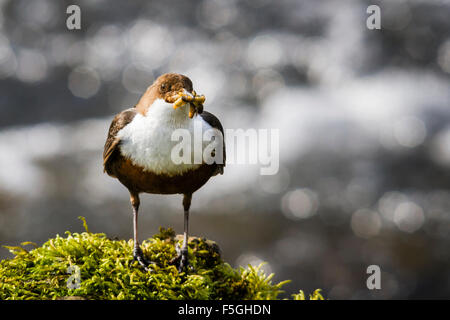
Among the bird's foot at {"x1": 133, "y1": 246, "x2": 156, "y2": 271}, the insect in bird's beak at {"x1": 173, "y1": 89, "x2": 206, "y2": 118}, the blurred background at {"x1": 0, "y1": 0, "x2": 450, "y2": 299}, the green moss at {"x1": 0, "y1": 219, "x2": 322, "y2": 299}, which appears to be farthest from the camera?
the blurred background at {"x1": 0, "y1": 0, "x2": 450, "y2": 299}

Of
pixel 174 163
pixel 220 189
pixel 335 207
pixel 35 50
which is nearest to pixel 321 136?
pixel 335 207

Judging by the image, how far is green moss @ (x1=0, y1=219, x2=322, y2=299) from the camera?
262 centimetres

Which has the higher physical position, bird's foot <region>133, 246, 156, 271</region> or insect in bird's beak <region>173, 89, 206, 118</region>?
insect in bird's beak <region>173, 89, 206, 118</region>

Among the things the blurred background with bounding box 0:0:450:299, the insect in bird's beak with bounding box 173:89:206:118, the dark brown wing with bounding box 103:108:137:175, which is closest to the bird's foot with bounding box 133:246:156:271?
the dark brown wing with bounding box 103:108:137:175

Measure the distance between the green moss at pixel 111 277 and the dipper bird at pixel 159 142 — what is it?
14 centimetres

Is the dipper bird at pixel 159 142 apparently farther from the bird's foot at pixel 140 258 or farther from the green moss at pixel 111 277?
the green moss at pixel 111 277

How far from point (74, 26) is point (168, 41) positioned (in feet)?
8.56

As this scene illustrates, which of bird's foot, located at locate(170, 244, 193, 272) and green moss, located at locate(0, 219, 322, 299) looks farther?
bird's foot, located at locate(170, 244, 193, 272)

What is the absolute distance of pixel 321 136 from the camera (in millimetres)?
8711

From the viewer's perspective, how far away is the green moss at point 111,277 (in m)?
2.62

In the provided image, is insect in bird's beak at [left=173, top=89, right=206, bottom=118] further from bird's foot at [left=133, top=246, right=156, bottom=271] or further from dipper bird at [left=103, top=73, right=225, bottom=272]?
bird's foot at [left=133, top=246, right=156, bottom=271]

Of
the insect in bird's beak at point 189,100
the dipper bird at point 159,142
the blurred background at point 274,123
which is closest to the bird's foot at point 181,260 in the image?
the dipper bird at point 159,142

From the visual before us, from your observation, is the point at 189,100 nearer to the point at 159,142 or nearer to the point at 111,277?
the point at 159,142
